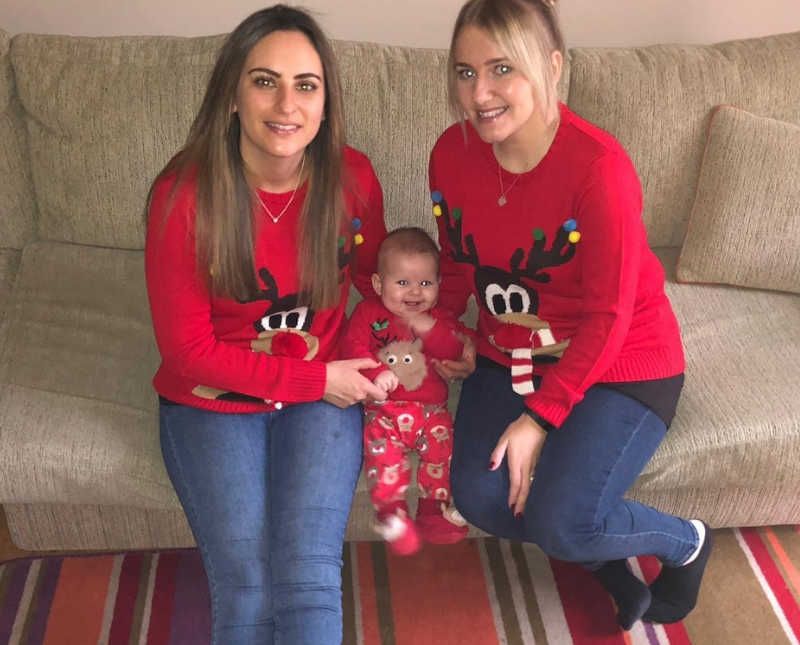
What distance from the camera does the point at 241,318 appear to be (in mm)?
1594

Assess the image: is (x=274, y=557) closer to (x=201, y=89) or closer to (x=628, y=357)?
(x=628, y=357)

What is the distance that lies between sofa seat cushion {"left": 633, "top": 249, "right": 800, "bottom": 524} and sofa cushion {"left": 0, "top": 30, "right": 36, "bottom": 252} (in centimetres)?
163

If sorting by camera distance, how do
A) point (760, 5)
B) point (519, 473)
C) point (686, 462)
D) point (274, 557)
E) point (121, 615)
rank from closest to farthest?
point (274, 557), point (519, 473), point (686, 462), point (121, 615), point (760, 5)

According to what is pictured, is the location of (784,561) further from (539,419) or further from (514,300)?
(514,300)

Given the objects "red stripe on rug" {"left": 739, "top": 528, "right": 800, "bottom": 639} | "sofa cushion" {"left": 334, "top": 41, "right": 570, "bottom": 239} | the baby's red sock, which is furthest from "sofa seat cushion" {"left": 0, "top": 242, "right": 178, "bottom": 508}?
"red stripe on rug" {"left": 739, "top": 528, "right": 800, "bottom": 639}

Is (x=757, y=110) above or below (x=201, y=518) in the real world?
above

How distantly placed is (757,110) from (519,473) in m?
1.16

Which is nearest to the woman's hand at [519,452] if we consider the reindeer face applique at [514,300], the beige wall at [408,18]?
the reindeer face applique at [514,300]

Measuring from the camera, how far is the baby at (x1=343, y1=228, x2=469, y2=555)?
1663mm

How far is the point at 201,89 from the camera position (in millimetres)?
1926

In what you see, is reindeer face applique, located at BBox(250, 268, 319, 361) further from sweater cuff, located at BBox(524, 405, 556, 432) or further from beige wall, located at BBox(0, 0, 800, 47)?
beige wall, located at BBox(0, 0, 800, 47)

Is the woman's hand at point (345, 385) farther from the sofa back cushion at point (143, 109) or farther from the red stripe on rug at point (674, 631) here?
the red stripe on rug at point (674, 631)

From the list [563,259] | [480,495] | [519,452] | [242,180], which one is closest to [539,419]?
[519,452]

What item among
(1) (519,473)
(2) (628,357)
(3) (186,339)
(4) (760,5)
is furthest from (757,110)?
(3) (186,339)
